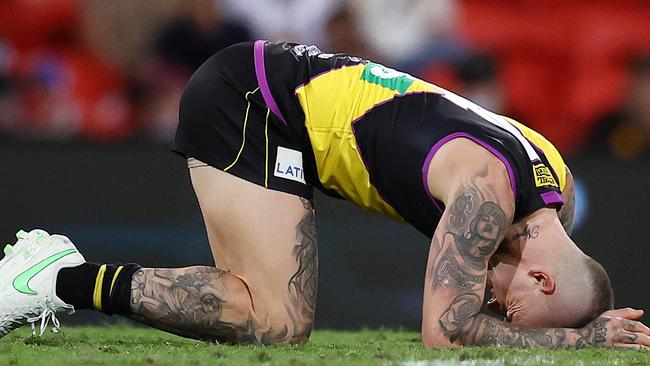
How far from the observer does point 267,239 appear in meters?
4.23

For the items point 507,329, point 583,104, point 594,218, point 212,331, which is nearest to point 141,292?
point 212,331

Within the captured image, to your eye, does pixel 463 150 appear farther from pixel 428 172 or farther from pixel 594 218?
pixel 594 218

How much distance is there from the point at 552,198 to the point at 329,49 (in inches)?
141

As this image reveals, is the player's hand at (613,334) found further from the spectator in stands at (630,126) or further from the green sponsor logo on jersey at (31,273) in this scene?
the spectator in stands at (630,126)

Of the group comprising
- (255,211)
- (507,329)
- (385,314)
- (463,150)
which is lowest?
(385,314)

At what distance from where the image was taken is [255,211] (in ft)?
14.0

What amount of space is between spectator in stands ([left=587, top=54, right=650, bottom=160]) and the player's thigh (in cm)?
351

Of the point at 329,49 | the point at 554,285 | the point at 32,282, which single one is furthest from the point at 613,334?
the point at 329,49

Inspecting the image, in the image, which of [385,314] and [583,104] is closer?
[385,314]

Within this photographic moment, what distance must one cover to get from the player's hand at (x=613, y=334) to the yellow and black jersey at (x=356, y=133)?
0.43m

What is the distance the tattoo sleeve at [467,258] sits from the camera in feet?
12.7

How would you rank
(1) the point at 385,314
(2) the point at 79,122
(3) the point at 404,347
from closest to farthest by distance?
(3) the point at 404,347 < (1) the point at 385,314 < (2) the point at 79,122

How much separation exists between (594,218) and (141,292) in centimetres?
316

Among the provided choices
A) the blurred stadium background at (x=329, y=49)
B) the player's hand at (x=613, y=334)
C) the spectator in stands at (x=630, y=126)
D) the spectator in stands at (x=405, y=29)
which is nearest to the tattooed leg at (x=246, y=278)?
the player's hand at (x=613, y=334)
